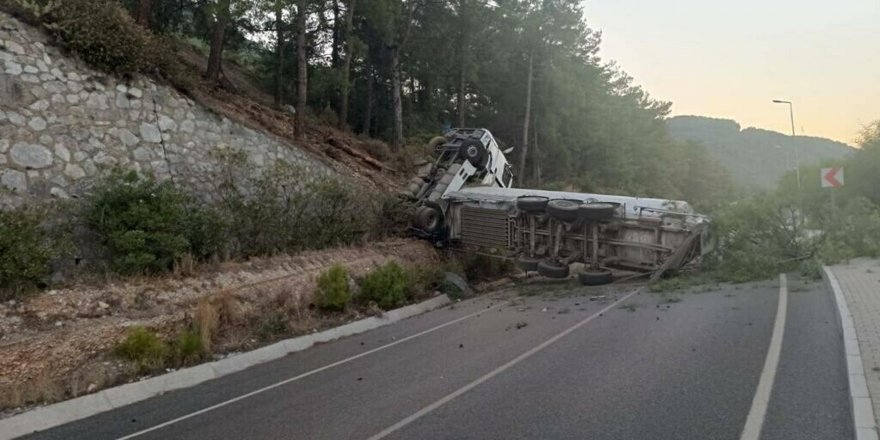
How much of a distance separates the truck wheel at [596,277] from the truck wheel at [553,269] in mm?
597

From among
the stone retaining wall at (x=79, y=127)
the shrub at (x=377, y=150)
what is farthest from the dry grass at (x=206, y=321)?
the shrub at (x=377, y=150)

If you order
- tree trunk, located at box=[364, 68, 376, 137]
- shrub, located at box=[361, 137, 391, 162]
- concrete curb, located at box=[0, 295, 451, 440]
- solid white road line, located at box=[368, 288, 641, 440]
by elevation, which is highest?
tree trunk, located at box=[364, 68, 376, 137]

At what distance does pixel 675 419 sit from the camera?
5.89 meters

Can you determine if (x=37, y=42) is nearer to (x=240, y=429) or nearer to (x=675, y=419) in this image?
(x=240, y=429)

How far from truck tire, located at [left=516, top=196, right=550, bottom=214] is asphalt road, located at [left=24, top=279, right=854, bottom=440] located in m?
5.93

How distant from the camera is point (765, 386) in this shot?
6.72 metres

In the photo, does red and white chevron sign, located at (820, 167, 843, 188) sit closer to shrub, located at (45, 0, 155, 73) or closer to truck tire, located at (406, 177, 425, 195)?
truck tire, located at (406, 177, 425, 195)

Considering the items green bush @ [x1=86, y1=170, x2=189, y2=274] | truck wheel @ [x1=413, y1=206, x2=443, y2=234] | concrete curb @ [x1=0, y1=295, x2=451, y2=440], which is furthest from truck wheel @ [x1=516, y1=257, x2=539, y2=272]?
green bush @ [x1=86, y1=170, x2=189, y2=274]

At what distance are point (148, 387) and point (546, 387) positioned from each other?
4.94 metres

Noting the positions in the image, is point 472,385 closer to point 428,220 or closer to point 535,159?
point 428,220

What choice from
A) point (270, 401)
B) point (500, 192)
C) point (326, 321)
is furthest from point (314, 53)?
point (270, 401)

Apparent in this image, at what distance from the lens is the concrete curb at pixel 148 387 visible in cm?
692

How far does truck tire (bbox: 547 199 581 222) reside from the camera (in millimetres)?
16250

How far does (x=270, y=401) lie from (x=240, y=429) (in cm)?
101
